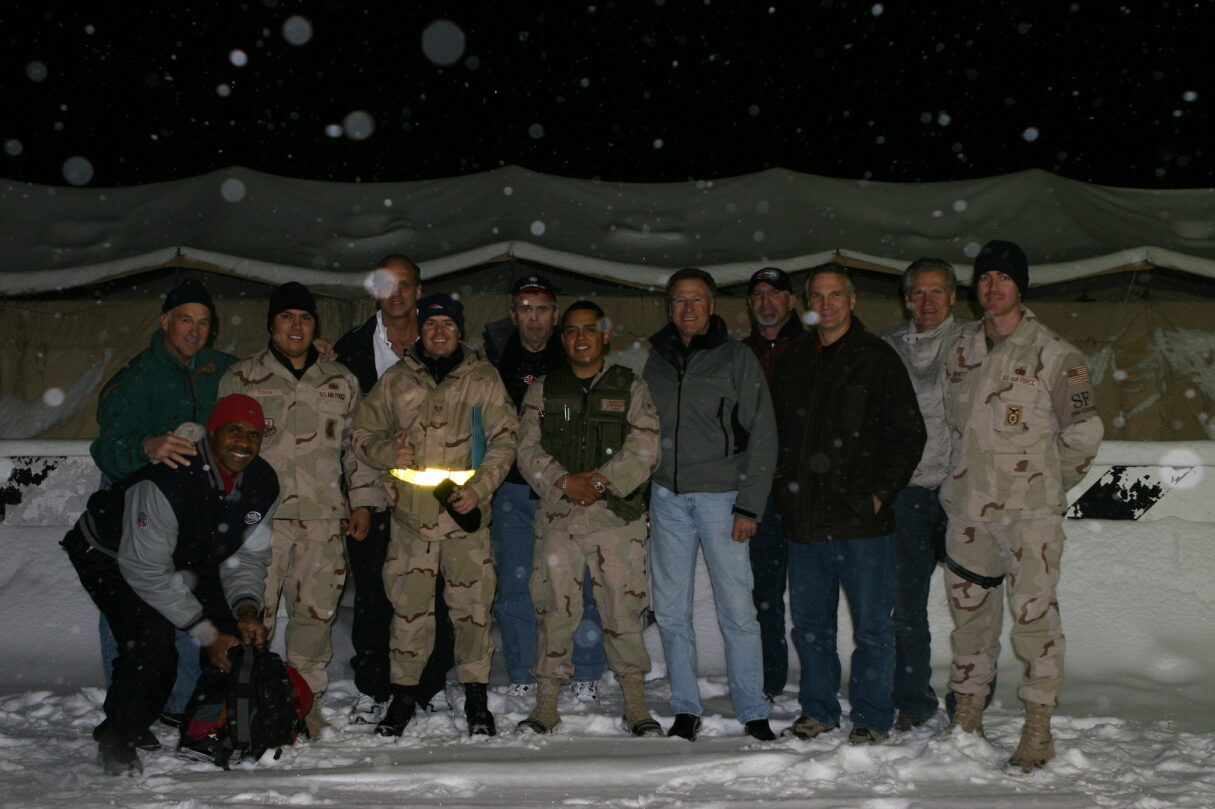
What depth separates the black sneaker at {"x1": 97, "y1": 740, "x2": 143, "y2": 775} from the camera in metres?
3.35

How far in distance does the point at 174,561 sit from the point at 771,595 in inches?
106

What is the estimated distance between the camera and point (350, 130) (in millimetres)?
23141

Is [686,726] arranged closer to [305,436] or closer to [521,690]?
[521,690]

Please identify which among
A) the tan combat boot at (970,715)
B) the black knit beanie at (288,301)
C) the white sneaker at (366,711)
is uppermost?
the black knit beanie at (288,301)

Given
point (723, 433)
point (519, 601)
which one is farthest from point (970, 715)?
point (519, 601)

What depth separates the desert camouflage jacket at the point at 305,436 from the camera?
4.00m

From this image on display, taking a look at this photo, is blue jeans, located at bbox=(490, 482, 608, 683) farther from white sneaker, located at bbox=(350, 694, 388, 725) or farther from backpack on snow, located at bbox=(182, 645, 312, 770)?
backpack on snow, located at bbox=(182, 645, 312, 770)

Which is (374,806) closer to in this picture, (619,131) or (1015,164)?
(619,131)

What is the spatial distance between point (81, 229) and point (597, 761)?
901 cm

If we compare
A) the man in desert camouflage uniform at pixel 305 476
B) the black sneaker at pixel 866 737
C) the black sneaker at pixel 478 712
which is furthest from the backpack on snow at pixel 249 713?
the black sneaker at pixel 866 737

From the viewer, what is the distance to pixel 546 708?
12.9 feet

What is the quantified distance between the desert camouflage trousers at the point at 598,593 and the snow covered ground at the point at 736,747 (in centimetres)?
31

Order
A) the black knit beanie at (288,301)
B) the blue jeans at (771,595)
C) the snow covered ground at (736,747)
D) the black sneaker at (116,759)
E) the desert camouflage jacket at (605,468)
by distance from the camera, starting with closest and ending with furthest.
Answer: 1. the snow covered ground at (736,747)
2. the black sneaker at (116,759)
3. the desert camouflage jacket at (605,468)
4. the black knit beanie at (288,301)
5. the blue jeans at (771,595)

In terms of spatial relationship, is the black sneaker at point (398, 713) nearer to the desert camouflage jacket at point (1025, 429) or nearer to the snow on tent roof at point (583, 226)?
the desert camouflage jacket at point (1025, 429)
